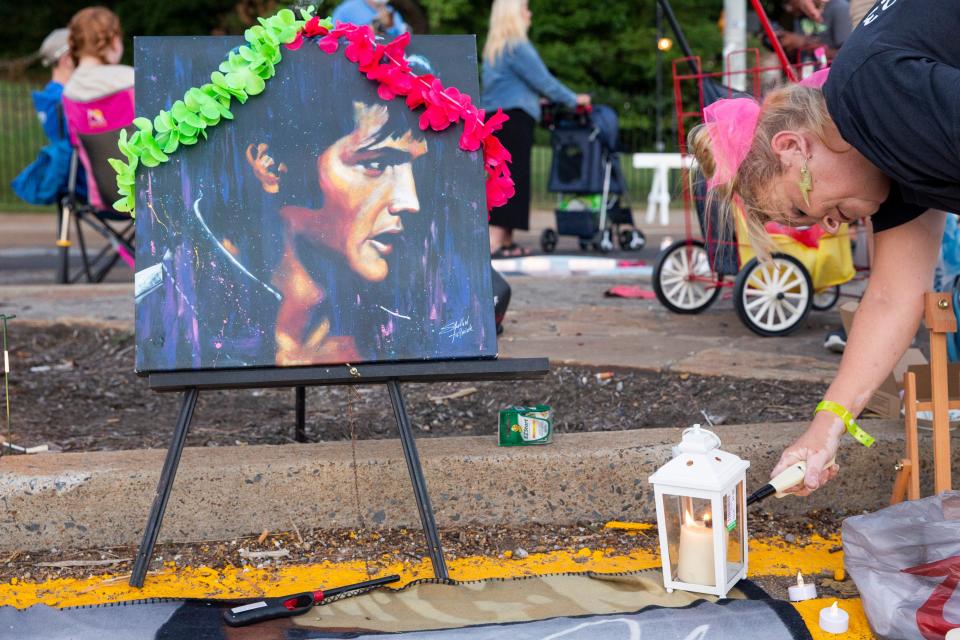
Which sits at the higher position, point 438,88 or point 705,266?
point 438,88

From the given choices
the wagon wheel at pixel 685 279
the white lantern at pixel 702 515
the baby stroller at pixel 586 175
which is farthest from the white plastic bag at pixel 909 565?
the baby stroller at pixel 586 175

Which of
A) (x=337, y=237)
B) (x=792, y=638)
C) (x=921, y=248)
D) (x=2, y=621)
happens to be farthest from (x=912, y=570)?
(x=2, y=621)

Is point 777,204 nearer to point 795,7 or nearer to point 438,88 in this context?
point 438,88

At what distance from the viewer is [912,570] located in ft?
8.08

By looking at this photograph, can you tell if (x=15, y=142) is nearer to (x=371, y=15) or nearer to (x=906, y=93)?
(x=371, y=15)

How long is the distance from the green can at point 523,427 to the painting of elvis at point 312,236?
0.43 m

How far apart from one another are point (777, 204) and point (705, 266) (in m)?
3.43

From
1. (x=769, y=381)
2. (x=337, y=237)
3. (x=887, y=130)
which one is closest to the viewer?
(x=887, y=130)

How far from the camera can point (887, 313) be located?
272 cm

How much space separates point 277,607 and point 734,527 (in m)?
1.08

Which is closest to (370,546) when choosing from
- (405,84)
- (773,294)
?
(405,84)

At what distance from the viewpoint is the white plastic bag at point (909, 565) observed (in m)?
2.36

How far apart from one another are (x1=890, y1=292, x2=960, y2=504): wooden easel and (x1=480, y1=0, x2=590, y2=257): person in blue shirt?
6.13 m

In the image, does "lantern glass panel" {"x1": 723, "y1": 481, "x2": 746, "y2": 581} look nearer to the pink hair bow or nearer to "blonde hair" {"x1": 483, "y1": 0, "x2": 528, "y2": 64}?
the pink hair bow
